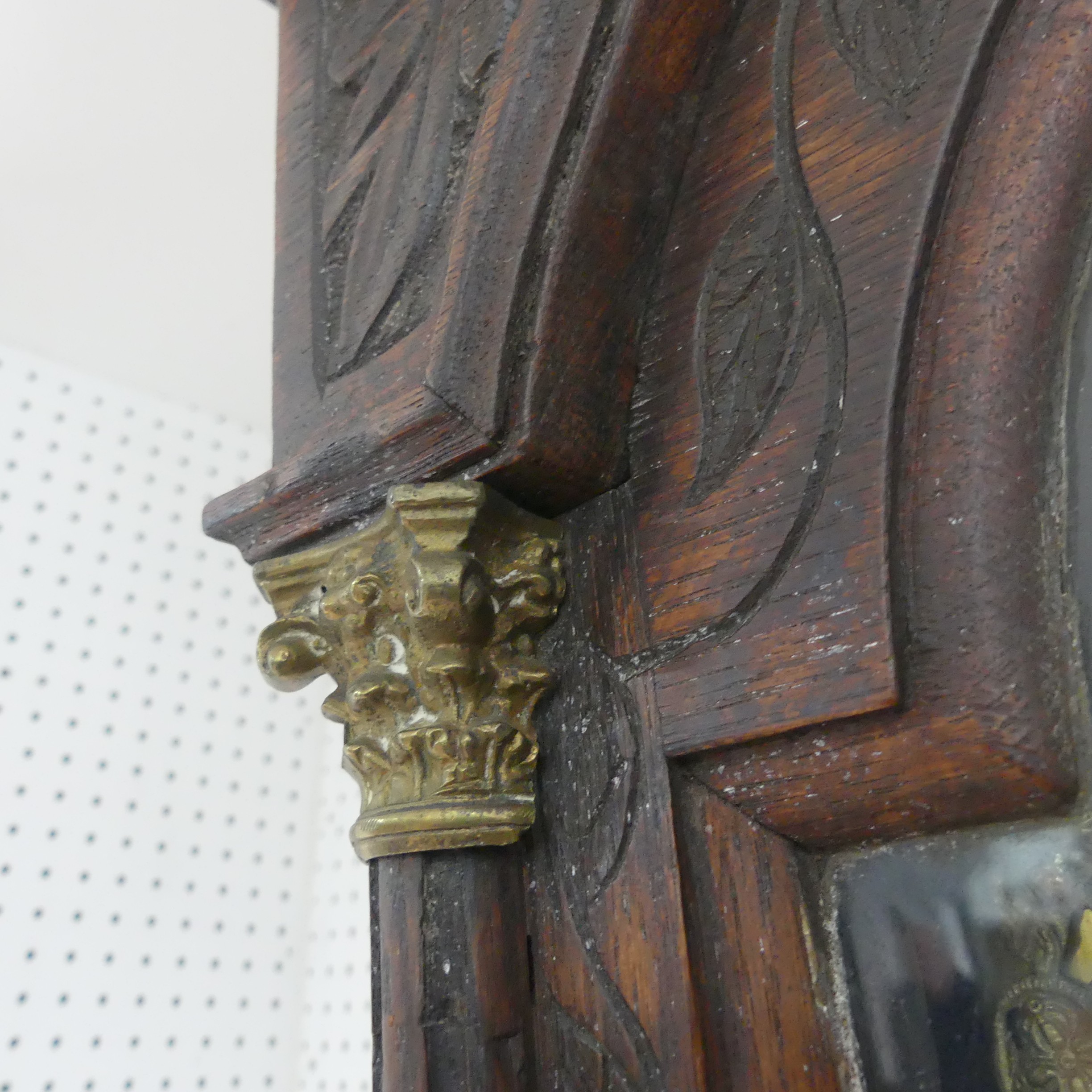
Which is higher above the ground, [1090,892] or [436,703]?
[436,703]

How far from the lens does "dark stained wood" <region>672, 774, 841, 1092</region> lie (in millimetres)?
498

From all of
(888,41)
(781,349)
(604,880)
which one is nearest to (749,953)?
(604,880)

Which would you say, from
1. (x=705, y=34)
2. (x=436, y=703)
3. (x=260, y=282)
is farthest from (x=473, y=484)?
(x=260, y=282)

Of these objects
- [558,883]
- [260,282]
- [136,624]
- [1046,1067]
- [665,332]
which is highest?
[260,282]

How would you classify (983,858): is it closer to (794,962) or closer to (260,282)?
(794,962)

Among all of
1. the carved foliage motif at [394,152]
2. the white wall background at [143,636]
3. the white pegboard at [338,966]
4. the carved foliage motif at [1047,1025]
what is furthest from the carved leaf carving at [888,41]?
the white pegboard at [338,966]

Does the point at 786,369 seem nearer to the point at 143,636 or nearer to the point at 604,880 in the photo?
the point at 604,880

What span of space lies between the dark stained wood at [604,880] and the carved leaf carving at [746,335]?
0.08 meters

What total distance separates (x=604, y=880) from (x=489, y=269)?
0.36 meters

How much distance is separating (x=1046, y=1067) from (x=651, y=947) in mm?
190

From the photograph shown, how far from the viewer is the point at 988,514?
1.58 feet

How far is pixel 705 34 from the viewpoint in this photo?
631 mm

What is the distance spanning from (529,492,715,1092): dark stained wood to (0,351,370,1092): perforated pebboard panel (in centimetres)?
101

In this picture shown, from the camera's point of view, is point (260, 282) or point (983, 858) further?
point (260, 282)
